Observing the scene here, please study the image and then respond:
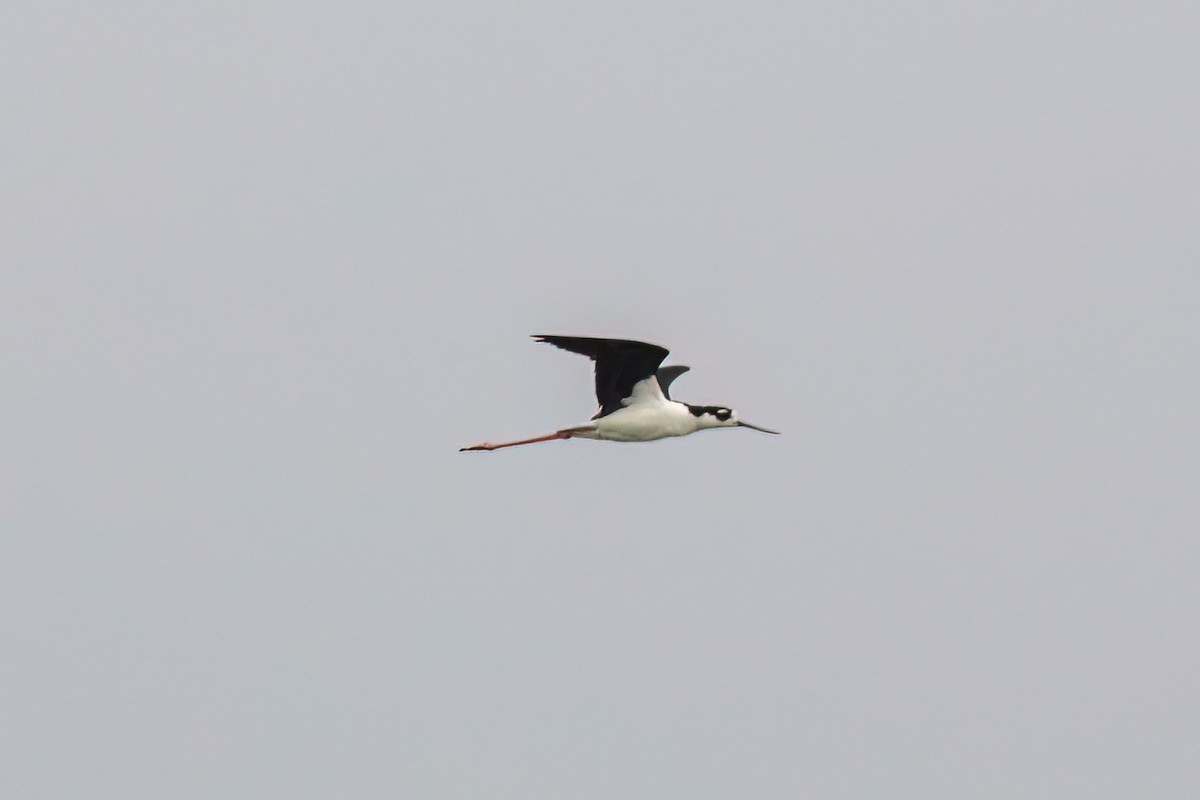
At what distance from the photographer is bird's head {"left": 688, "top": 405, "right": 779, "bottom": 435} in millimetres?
19688

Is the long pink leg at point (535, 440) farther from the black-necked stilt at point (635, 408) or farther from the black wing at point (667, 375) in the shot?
the black wing at point (667, 375)

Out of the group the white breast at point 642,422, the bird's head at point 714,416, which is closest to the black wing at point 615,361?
the white breast at point 642,422

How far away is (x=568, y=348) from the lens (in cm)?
1766

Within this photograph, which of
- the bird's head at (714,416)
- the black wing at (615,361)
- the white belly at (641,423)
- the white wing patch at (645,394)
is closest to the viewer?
the black wing at (615,361)

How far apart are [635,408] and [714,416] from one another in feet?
3.39

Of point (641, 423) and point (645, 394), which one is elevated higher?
point (645, 394)

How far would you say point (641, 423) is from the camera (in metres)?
19.2

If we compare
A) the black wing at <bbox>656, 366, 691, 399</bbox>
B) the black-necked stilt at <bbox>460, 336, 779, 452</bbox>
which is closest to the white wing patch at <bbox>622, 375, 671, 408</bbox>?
the black-necked stilt at <bbox>460, 336, 779, 452</bbox>

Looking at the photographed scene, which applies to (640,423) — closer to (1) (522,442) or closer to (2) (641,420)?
(2) (641,420)

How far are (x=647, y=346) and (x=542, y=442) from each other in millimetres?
2118

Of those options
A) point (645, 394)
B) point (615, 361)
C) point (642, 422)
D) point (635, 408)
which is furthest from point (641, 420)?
point (615, 361)

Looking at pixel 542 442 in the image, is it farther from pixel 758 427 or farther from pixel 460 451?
pixel 758 427

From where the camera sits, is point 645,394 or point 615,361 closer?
point 615,361

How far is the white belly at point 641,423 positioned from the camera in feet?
62.7
